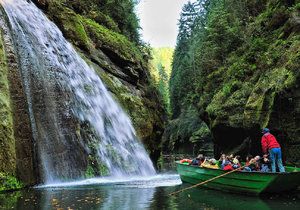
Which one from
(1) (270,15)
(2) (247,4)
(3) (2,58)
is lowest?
(3) (2,58)

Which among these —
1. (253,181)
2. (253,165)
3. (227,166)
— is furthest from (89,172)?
(253,181)

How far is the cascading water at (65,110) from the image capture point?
53.2 feet

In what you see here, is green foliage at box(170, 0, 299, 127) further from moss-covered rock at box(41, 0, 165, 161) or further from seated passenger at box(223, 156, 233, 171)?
seated passenger at box(223, 156, 233, 171)

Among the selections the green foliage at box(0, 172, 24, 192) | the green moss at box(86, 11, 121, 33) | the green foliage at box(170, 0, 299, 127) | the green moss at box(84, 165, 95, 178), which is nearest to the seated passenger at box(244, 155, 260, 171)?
the green foliage at box(170, 0, 299, 127)

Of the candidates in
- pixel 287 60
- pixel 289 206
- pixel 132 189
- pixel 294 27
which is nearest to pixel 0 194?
pixel 132 189

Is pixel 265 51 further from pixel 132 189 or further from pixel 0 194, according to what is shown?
pixel 0 194

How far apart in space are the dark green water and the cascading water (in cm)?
252

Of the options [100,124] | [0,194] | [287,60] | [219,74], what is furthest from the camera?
[219,74]

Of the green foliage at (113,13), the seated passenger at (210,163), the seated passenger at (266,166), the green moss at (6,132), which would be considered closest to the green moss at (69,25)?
the green foliage at (113,13)

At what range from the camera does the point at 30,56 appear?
1766cm

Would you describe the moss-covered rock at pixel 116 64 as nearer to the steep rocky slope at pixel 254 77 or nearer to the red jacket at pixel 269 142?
the steep rocky slope at pixel 254 77

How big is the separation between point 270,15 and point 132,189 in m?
16.0

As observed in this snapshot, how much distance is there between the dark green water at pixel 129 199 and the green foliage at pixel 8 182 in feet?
1.93

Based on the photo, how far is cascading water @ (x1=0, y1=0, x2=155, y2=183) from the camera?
16.2 m
